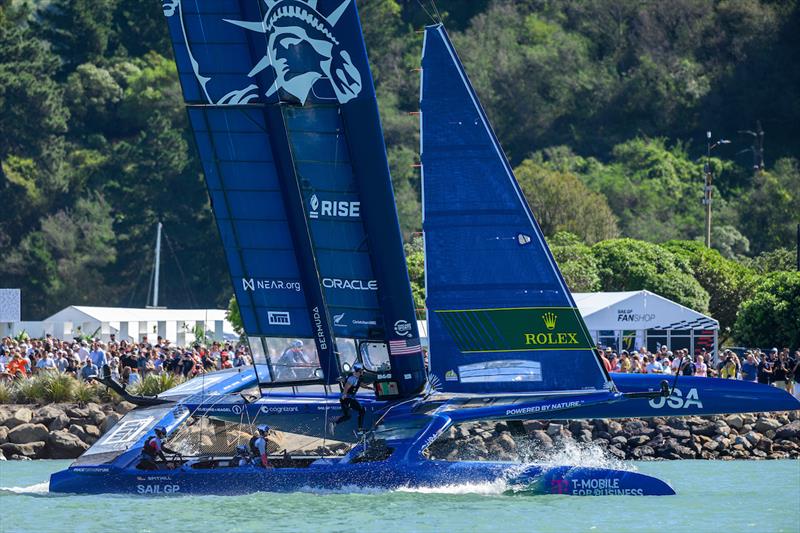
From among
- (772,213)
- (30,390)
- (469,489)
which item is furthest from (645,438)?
(772,213)

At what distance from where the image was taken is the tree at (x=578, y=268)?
4191cm

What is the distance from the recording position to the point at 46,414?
26.9m

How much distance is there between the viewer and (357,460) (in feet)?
62.8

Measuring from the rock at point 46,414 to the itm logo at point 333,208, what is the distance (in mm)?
9625

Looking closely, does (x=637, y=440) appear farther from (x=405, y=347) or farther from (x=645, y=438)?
(x=405, y=347)

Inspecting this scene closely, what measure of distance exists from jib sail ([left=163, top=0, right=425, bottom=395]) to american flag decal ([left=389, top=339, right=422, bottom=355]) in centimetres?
2

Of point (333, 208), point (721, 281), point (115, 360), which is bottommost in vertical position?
point (115, 360)

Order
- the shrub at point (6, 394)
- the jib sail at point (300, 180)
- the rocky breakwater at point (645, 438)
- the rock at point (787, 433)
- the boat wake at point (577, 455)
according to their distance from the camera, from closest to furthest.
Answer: the jib sail at point (300, 180) < the boat wake at point (577, 455) < the rocky breakwater at point (645, 438) < the rock at point (787, 433) < the shrub at point (6, 394)

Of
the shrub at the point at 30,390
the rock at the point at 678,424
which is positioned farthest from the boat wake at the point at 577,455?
the shrub at the point at 30,390

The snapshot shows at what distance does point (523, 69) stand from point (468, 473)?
66.9 meters

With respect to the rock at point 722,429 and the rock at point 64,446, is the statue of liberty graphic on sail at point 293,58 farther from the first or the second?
the rock at point 722,429

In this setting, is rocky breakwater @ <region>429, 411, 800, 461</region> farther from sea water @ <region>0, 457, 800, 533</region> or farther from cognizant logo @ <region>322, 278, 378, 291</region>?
cognizant logo @ <region>322, 278, 378, 291</region>

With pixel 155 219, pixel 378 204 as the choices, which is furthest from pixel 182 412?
pixel 155 219

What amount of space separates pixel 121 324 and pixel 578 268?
571 inches
